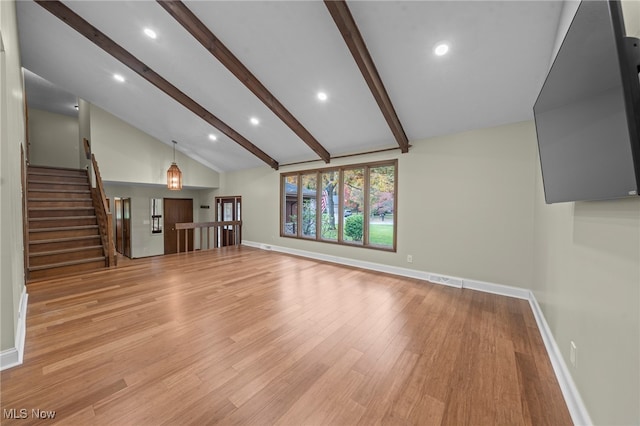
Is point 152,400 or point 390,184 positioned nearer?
point 152,400

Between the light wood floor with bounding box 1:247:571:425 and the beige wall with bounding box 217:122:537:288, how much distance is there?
0.55m

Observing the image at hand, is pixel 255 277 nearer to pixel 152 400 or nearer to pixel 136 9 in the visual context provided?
pixel 152 400

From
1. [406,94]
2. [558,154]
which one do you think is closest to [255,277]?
[406,94]

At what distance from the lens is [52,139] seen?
7.11m

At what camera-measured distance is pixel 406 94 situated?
3.35 meters

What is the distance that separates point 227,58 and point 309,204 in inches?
143

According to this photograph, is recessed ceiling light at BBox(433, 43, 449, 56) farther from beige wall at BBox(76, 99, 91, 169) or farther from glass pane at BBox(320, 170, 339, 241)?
beige wall at BBox(76, 99, 91, 169)

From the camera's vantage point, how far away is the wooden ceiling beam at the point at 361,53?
7.61 ft

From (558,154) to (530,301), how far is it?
2576mm

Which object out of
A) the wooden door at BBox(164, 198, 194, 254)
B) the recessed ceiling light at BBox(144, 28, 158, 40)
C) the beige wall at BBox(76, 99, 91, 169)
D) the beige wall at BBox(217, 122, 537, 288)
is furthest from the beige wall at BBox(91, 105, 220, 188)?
the beige wall at BBox(217, 122, 537, 288)

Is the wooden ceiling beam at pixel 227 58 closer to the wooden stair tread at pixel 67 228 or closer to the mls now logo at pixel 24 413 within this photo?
the mls now logo at pixel 24 413

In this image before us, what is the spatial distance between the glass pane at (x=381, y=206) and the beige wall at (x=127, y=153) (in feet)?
20.3

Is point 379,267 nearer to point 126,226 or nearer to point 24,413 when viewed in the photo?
point 24,413

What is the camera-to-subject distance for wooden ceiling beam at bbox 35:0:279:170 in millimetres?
3281
